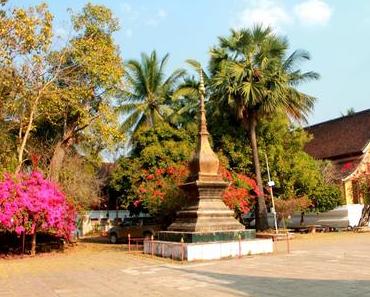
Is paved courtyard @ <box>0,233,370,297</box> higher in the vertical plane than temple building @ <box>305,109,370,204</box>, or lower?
lower

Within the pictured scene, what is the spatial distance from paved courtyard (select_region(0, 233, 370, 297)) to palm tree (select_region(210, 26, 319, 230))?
1261 cm

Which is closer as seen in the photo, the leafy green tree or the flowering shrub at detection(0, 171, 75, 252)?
the flowering shrub at detection(0, 171, 75, 252)

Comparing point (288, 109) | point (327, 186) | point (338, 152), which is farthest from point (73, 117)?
point (338, 152)

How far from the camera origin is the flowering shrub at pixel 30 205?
67.6 feet

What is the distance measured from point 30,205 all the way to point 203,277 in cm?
1076

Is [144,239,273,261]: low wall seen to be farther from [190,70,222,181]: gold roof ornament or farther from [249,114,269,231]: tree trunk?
[249,114,269,231]: tree trunk

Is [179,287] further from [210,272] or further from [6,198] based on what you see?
[6,198]

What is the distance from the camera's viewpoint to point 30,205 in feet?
68.5

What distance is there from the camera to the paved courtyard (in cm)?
1045

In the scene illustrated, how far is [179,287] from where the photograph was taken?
36.5ft

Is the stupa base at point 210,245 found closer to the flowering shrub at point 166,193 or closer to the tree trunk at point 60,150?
the flowering shrub at point 166,193

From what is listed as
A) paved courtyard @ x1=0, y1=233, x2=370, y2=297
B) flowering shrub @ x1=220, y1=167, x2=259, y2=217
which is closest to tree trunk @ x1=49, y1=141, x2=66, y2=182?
flowering shrub @ x1=220, y1=167, x2=259, y2=217

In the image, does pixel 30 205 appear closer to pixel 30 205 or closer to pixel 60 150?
pixel 30 205

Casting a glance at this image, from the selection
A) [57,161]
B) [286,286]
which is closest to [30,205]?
[57,161]
